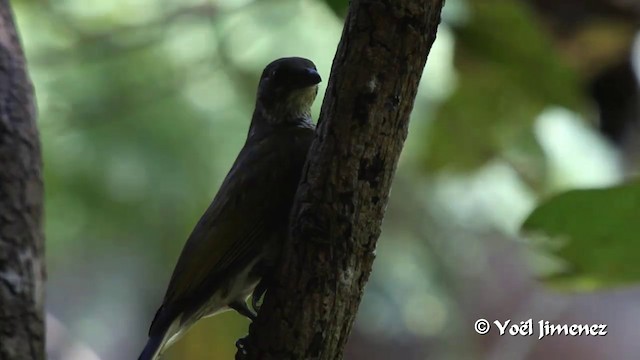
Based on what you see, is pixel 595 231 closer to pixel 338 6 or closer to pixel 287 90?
pixel 287 90

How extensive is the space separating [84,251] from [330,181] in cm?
347

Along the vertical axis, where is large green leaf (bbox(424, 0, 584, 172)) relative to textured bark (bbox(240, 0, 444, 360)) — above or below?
above

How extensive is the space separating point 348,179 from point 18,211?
89cm

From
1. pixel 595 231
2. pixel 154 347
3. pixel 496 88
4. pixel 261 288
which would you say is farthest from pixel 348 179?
pixel 496 88

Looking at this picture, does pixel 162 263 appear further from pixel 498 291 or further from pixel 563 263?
pixel 563 263

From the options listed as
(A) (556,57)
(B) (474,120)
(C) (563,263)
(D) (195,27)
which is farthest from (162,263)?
(C) (563,263)

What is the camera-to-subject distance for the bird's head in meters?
2.78

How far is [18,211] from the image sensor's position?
2.39 metres

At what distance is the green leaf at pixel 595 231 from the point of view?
269 centimetres

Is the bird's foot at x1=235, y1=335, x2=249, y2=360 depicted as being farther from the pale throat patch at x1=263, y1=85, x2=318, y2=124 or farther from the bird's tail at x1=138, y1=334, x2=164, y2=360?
the pale throat patch at x1=263, y1=85, x2=318, y2=124

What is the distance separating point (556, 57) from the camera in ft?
12.5

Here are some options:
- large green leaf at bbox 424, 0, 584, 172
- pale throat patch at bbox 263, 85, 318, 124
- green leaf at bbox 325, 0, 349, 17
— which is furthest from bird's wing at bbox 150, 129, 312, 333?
large green leaf at bbox 424, 0, 584, 172

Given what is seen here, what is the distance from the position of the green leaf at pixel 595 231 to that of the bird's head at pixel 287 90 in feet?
2.35

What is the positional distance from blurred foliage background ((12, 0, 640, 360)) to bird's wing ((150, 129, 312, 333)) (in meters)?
0.71
